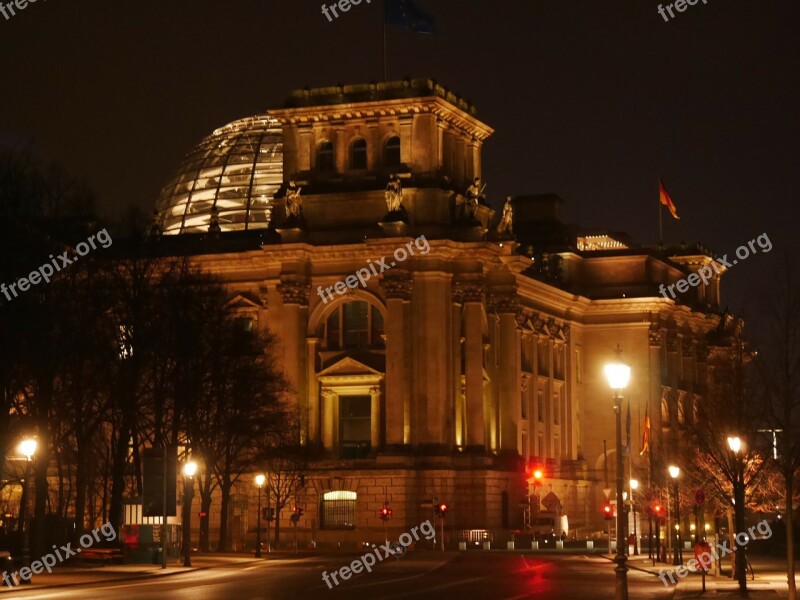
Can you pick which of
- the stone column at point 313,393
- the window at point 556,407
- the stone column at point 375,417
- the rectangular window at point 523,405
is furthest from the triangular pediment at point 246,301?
the window at point 556,407

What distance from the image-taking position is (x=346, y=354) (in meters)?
122

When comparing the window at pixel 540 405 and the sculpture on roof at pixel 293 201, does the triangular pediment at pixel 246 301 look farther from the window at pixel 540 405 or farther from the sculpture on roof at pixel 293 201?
the window at pixel 540 405

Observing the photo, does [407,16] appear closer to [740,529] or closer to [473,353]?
[473,353]

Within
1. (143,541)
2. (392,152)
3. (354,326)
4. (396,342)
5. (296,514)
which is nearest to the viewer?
(143,541)

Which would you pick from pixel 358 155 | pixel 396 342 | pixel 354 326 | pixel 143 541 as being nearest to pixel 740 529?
pixel 143 541

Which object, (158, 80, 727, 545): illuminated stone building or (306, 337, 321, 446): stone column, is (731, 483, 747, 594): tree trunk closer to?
(158, 80, 727, 545): illuminated stone building

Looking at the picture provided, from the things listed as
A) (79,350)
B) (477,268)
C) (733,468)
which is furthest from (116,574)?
(477,268)

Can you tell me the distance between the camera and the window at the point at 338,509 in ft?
384

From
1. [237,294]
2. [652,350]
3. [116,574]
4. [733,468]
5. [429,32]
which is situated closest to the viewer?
[733,468]

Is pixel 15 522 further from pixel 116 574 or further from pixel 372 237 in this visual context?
pixel 116 574

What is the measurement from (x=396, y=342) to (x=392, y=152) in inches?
545

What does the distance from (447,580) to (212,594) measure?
13.1 m

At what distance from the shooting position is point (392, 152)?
401 ft

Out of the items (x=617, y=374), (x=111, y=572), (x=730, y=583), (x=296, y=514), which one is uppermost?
(x=617, y=374)
